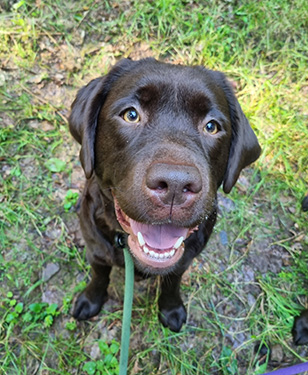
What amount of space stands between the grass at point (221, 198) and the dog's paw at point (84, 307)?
0.11 metres

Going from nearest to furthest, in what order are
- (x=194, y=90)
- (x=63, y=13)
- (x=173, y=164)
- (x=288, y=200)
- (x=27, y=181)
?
(x=173, y=164)
(x=194, y=90)
(x=27, y=181)
(x=288, y=200)
(x=63, y=13)

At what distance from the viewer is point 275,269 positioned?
338 cm

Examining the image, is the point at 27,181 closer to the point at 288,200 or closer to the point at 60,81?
the point at 60,81

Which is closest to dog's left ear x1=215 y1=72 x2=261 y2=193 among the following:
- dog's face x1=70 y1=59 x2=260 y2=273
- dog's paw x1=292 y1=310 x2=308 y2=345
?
dog's face x1=70 y1=59 x2=260 y2=273

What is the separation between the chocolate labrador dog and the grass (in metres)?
0.89

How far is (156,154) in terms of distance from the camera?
5.49 ft

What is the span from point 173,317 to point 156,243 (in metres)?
1.31

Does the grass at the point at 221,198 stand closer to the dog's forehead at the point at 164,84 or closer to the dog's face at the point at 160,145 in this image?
the dog's face at the point at 160,145

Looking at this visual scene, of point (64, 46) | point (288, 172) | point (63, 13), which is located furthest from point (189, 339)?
point (63, 13)

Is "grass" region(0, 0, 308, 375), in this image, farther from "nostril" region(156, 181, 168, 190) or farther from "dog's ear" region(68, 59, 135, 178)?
"nostril" region(156, 181, 168, 190)

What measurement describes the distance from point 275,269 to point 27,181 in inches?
96.3

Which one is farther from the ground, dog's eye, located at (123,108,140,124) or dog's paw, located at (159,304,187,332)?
dog's eye, located at (123,108,140,124)

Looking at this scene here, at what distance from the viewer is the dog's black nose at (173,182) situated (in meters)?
1.49

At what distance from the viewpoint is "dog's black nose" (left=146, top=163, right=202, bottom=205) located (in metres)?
1.49
